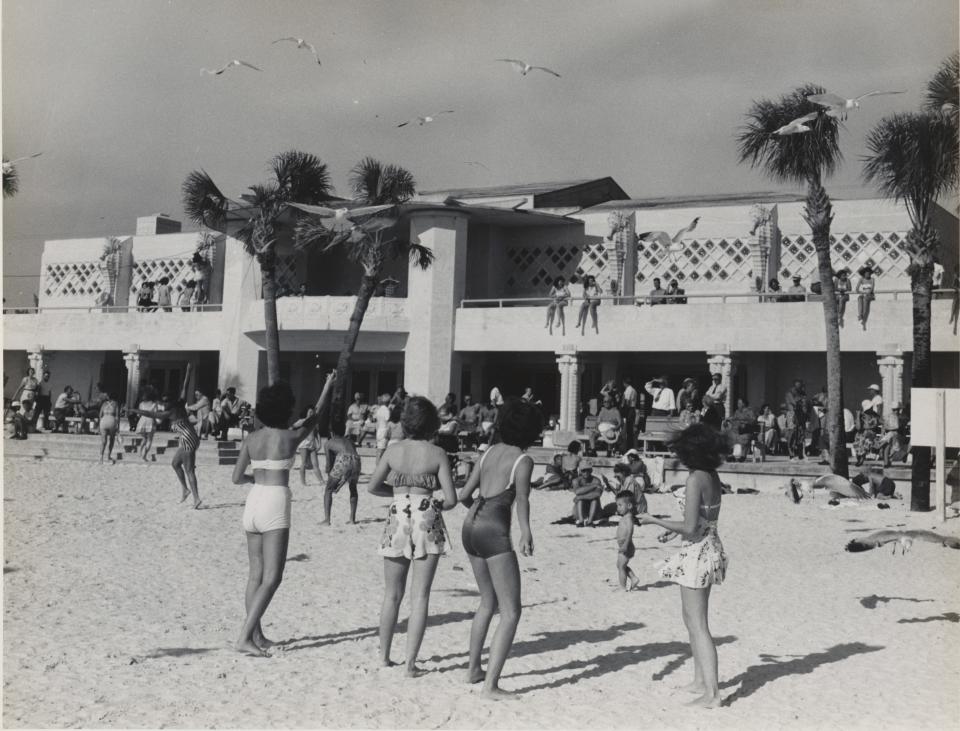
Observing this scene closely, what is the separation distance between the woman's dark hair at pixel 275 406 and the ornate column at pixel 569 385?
1866 cm

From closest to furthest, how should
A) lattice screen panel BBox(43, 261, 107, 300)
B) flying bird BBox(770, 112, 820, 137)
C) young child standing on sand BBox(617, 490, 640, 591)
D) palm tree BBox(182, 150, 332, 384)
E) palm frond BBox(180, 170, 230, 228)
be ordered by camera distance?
young child standing on sand BBox(617, 490, 640, 591)
flying bird BBox(770, 112, 820, 137)
palm tree BBox(182, 150, 332, 384)
palm frond BBox(180, 170, 230, 228)
lattice screen panel BBox(43, 261, 107, 300)

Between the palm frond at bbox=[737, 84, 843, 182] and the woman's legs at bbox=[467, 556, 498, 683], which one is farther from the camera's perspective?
the palm frond at bbox=[737, 84, 843, 182]

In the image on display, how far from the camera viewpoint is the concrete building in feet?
78.7

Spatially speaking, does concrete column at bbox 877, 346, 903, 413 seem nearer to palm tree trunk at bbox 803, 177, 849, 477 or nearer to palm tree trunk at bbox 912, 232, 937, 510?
palm tree trunk at bbox 803, 177, 849, 477

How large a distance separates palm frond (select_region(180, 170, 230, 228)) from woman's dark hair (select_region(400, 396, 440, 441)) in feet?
69.5

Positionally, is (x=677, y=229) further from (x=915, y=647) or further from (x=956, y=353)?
(x=915, y=647)

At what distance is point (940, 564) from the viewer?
10.8 meters

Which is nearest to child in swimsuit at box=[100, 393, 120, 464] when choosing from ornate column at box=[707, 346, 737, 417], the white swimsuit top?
ornate column at box=[707, 346, 737, 417]

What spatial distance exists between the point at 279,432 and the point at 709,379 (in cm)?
2094

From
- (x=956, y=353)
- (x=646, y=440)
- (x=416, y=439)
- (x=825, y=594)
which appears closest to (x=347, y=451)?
(x=825, y=594)

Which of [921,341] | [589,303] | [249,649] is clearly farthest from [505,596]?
[589,303]

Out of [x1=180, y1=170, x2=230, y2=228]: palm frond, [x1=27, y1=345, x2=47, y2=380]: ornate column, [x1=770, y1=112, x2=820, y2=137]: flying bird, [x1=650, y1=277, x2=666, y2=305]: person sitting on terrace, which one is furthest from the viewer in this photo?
[x1=27, y1=345, x2=47, y2=380]: ornate column

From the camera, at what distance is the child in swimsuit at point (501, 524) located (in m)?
5.40

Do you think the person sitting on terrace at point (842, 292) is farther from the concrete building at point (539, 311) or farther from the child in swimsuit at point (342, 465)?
the child in swimsuit at point (342, 465)
